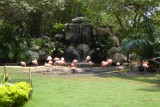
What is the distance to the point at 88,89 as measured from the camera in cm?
906

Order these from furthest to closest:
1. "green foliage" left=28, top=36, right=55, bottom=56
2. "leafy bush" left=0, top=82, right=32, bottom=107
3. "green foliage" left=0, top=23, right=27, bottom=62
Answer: "green foliage" left=28, top=36, right=55, bottom=56 → "green foliage" left=0, top=23, right=27, bottom=62 → "leafy bush" left=0, top=82, right=32, bottom=107

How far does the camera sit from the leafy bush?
228 inches

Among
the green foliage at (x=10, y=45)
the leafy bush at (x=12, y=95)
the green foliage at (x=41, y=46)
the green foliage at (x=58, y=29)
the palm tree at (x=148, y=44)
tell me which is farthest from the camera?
the green foliage at (x=58, y=29)

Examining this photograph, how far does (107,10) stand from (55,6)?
5278 millimetres

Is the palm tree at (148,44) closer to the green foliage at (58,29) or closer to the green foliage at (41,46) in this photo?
the green foliage at (41,46)

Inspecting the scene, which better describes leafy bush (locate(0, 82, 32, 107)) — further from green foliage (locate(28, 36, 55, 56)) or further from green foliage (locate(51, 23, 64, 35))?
green foliage (locate(51, 23, 64, 35))

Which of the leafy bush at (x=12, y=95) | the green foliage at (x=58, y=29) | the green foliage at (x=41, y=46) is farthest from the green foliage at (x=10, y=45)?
the leafy bush at (x=12, y=95)

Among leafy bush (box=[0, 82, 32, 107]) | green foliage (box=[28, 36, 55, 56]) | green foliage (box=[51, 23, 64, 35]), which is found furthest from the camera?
green foliage (box=[51, 23, 64, 35])

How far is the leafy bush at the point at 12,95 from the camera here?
5785mm

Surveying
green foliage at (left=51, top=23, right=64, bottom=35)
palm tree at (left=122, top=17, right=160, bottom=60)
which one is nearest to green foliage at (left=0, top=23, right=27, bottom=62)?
green foliage at (left=51, top=23, right=64, bottom=35)

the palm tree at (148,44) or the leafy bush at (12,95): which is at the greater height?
the palm tree at (148,44)

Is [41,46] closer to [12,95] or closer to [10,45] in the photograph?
[10,45]

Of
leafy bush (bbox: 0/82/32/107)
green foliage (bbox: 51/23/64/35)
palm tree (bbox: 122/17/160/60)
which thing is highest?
green foliage (bbox: 51/23/64/35)

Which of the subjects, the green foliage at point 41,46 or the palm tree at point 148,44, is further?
the green foliage at point 41,46
